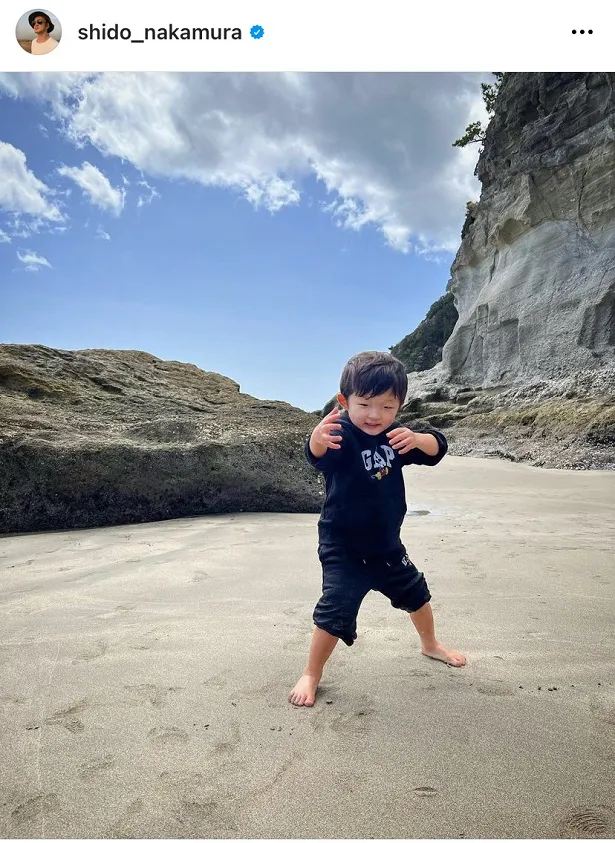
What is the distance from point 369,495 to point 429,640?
642 mm

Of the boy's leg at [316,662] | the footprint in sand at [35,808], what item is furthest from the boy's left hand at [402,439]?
the footprint in sand at [35,808]

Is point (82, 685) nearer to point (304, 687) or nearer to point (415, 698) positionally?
point (304, 687)

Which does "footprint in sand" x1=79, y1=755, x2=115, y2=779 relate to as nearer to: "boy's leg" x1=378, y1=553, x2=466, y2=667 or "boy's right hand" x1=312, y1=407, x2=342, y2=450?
"boy's leg" x1=378, y1=553, x2=466, y2=667

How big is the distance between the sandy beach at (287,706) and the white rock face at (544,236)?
1238cm

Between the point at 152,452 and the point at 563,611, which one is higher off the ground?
the point at 152,452

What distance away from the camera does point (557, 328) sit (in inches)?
563

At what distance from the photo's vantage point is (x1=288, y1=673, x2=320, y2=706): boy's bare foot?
171 centimetres

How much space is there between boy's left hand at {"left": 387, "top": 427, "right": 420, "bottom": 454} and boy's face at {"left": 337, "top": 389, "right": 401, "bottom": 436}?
5cm

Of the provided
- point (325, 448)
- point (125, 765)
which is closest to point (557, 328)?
point (325, 448)

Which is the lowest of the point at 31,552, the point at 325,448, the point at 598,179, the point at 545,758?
the point at 545,758

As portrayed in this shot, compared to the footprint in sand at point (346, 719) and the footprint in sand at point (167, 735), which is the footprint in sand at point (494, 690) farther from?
the footprint in sand at point (167, 735)

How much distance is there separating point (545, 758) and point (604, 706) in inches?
15.6
